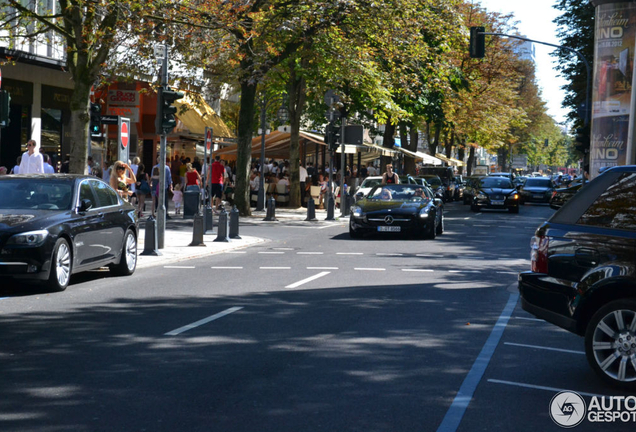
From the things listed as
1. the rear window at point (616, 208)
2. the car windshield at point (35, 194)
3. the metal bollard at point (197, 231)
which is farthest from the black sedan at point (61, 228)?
the rear window at point (616, 208)

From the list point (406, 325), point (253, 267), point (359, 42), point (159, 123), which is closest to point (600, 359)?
point (406, 325)

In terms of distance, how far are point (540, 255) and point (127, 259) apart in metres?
7.93

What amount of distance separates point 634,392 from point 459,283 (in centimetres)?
673

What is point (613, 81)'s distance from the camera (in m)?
31.4

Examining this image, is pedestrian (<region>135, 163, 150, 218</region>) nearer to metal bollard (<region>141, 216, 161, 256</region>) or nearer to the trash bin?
the trash bin

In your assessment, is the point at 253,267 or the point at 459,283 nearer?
the point at 459,283

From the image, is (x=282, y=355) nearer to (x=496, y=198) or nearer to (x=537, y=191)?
(x=496, y=198)

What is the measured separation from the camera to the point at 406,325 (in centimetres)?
917

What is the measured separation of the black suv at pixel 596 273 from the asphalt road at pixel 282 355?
0.33 m

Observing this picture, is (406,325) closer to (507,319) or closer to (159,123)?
(507,319)

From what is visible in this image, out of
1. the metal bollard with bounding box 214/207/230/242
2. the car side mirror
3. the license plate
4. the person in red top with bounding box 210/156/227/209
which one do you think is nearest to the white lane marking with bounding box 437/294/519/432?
the car side mirror

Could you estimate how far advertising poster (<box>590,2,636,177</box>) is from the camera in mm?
30984

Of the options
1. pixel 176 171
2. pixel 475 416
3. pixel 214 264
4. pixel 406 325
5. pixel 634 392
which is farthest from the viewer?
pixel 176 171

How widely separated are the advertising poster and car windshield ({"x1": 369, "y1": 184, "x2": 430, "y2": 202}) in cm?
1078
